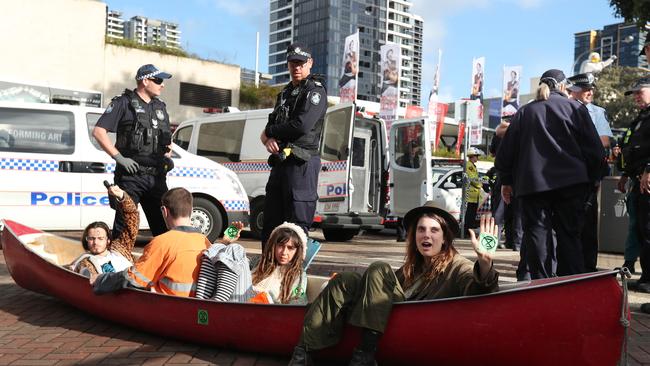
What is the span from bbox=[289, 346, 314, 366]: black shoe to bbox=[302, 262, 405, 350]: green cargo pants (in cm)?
3

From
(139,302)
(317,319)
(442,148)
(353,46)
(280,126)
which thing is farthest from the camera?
(442,148)

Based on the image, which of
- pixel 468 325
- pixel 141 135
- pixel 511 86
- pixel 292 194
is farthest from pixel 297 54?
pixel 511 86

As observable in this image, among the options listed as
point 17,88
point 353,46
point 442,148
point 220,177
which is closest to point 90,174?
point 220,177

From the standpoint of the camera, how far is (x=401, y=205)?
10.9 m

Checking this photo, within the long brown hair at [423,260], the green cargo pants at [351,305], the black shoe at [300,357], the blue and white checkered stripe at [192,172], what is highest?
the blue and white checkered stripe at [192,172]

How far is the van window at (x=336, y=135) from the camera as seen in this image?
1013 centimetres

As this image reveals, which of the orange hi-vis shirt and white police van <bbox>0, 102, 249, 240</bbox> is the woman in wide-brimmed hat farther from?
white police van <bbox>0, 102, 249, 240</bbox>

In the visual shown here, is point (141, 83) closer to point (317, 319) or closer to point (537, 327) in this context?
point (317, 319)

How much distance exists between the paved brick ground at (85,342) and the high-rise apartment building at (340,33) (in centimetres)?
12572

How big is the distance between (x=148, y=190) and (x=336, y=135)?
5.08 metres

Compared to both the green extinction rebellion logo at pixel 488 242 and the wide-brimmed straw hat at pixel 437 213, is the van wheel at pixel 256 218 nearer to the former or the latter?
the wide-brimmed straw hat at pixel 437 213

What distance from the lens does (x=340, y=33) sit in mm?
134500

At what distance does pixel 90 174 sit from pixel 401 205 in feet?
16.3

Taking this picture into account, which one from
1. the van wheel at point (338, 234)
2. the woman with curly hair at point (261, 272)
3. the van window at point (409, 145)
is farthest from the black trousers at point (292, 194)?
the van wheel at point (338, 234)
